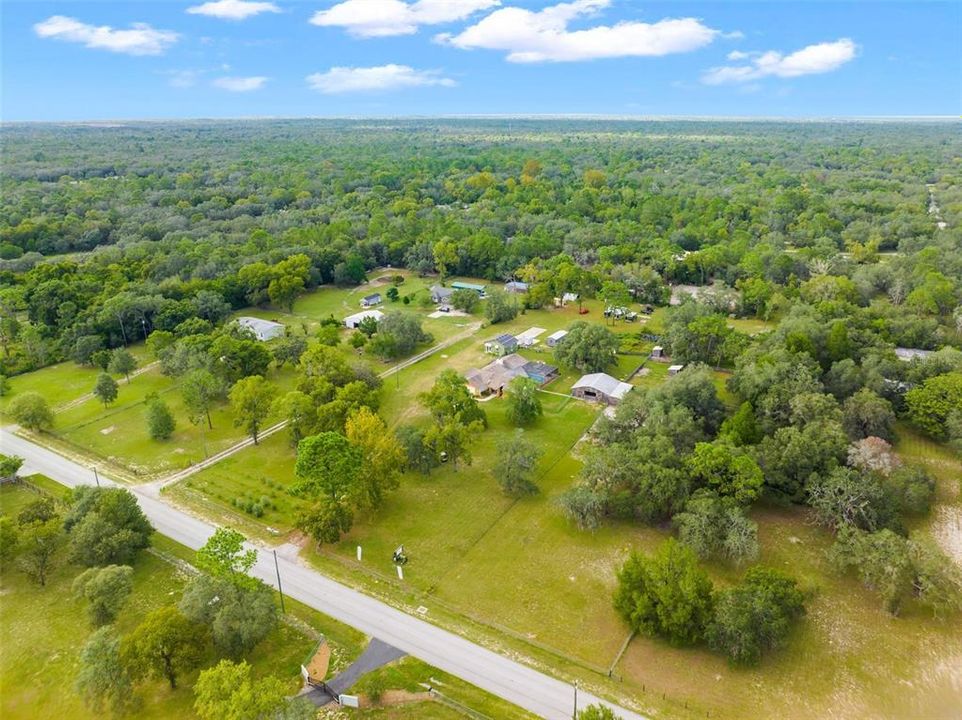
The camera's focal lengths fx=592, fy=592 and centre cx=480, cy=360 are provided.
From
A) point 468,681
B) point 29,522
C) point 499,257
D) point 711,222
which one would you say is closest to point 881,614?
point 468,681

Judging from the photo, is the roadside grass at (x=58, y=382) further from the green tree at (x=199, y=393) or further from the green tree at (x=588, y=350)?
the green tree at (x=588, y=350)

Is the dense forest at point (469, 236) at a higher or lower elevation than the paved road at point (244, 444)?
higher

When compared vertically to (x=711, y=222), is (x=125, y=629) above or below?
below

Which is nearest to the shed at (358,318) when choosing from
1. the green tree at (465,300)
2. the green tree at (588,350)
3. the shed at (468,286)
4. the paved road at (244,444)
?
the green tree at (465,300)

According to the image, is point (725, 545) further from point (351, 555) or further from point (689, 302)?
point (689, 302)

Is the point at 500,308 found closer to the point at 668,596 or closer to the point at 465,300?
the point at 465,300

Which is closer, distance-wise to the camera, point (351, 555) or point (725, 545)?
point (725, 545)
